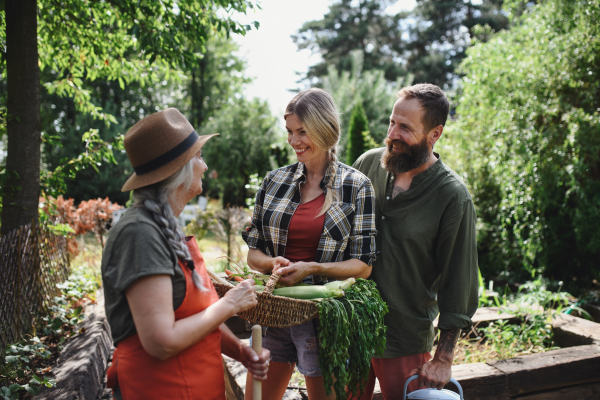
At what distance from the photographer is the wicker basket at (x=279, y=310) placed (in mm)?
1785

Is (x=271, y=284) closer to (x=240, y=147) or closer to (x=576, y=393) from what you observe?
(x=576, y=393)

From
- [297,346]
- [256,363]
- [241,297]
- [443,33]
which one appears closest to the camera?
[241,297]

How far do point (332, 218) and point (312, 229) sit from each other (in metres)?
0.12

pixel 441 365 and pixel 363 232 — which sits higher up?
pixel 363 232

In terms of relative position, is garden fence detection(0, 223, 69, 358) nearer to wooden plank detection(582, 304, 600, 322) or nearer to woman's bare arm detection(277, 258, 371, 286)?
woman's bare arm detection(277, 258, 371, 286)

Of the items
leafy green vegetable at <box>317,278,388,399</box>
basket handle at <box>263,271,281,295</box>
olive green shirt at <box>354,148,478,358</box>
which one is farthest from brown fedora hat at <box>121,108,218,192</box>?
olive green shirt at <box>354,148,478,358</box>

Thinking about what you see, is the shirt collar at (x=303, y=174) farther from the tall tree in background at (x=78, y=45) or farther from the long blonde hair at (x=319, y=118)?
the tall tree in background at (x=78, y=45)

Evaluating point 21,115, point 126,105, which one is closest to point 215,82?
point 126,105

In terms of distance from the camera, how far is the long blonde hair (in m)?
2.17

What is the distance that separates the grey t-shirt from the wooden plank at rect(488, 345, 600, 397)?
3.06 m

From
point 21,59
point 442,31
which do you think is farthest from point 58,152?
point 442,31

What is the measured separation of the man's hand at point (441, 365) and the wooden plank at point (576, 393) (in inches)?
73.6

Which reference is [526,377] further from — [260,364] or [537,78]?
[537,78]

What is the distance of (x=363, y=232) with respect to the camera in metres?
2.17
